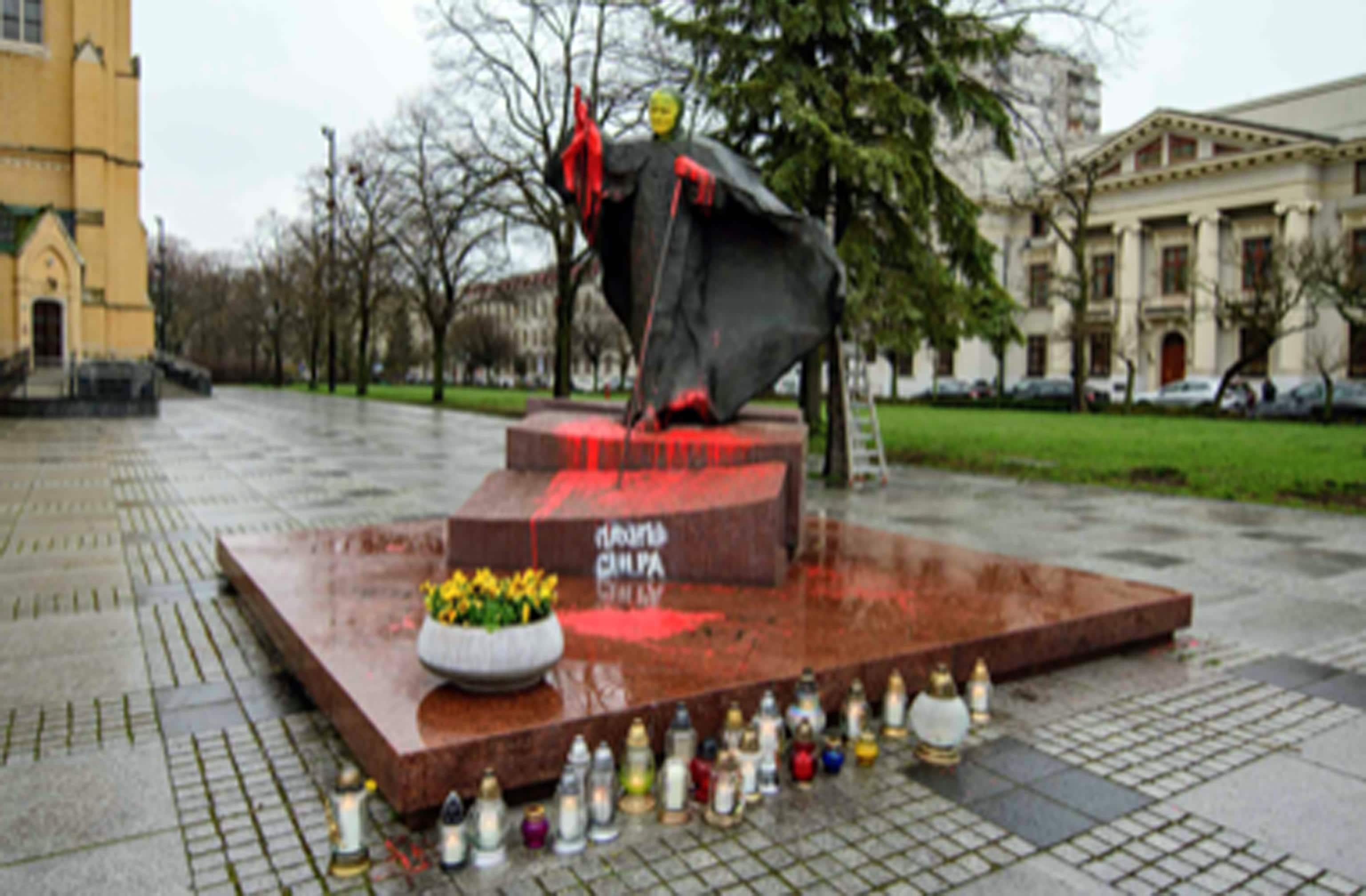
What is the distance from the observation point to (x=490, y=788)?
3.51 m

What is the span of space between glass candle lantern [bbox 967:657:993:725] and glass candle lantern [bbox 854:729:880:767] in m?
0.72

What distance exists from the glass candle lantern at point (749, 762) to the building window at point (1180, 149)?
2374 inches

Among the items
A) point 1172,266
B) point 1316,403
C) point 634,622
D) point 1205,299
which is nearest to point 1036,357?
point 1172,266

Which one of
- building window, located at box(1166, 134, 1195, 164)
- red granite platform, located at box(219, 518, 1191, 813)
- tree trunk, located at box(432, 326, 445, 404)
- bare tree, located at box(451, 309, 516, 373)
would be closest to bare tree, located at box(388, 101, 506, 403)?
tree trunk, located at box(432, 326, 445, 404)

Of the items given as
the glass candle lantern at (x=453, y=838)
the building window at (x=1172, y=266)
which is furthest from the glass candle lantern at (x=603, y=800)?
the building window at (x=1172, y=266)

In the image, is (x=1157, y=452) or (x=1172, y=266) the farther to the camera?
(x=1172, y=266)

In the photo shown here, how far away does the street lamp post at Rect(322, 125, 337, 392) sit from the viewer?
4212cm

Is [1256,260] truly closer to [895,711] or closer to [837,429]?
[837,429]

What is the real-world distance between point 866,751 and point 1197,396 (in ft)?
163

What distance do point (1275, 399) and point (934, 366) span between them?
24.6m

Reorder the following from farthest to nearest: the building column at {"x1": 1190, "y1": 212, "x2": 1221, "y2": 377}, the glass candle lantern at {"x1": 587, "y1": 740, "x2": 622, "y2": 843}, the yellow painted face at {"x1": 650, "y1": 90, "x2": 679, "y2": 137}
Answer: the building column at {"x1": 1190, "y1": 212, "x2": 1221, "y2": 377} < the yellow painted face at {"x1": 650, "y1": 90, "x2": 679, "y2": 137} < the glass candle lantern at {"x1": 587, "y1": 740, "x2": 622, "y2": 843}

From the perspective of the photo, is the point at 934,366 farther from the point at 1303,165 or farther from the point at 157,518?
the point at 157,518

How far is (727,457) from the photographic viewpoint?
7.59m

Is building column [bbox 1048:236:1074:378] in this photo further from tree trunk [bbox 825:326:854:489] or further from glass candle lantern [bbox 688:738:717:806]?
glass candle lantern [bbox 688:738:717:806]
